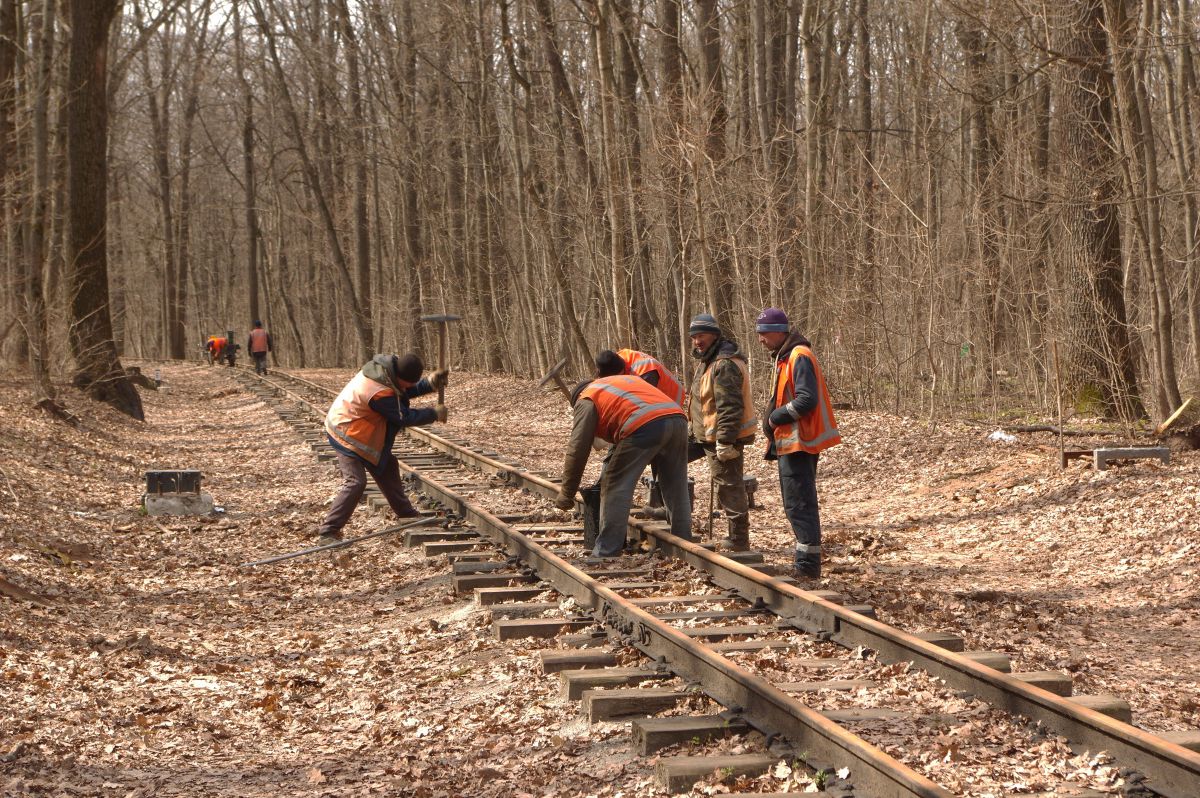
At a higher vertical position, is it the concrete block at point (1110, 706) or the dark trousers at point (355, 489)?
the dark trousers at point (355, 489)

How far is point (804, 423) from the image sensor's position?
8672 mm

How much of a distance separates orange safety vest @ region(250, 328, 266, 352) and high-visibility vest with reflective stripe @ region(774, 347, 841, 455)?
29.7 metres

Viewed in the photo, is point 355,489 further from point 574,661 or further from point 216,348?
point 216,348

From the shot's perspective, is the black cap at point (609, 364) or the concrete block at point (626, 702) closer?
the concrete block at point (626, 702)

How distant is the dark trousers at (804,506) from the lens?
8789 mm

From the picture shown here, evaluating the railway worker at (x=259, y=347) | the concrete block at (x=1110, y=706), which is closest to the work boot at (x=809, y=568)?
the concrete block at (x=1110, y=706)

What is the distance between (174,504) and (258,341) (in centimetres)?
2415

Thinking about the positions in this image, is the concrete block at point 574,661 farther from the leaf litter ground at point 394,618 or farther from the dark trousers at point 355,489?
the dark trousers at point 355,489

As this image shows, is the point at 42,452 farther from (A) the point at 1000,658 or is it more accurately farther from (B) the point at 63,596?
(A) the point at 1000,658

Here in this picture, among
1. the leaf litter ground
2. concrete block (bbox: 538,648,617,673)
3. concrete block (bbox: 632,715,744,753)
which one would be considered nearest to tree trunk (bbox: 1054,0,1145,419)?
the leaf litter ground

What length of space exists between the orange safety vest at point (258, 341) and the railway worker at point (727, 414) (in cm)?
2849

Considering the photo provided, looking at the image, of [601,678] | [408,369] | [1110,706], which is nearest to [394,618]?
[408,369]

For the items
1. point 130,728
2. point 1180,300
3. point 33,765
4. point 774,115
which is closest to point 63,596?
point 130,728

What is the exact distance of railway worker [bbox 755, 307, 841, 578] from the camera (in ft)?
28.2
